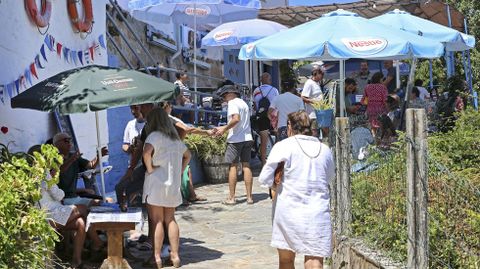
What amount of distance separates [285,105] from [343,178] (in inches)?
159

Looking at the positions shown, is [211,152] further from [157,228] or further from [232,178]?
[157,228]

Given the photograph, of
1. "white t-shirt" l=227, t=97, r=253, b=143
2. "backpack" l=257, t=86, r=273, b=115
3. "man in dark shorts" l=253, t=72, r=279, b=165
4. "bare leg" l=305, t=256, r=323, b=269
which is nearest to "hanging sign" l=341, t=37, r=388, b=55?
"white t-shirt" l=227, t=97, r=253, b=143

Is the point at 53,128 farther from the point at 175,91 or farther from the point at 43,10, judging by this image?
the point at 175,91

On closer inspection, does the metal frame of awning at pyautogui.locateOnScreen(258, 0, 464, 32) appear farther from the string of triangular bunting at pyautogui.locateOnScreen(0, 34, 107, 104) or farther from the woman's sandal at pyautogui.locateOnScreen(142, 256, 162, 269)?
the woman's sandal at pyautogui.locateOnScreen(142, 256, 162, 269)

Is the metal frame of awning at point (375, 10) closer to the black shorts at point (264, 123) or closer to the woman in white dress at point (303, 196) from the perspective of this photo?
the black shorts at point (264, 123)

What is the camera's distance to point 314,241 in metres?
5.07

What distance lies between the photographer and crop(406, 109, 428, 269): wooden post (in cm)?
476

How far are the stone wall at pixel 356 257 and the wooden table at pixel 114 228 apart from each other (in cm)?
190

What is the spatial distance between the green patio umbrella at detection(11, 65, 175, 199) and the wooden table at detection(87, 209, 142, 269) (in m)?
1.00

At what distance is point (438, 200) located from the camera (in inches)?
200

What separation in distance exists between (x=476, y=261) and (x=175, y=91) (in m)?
3.23

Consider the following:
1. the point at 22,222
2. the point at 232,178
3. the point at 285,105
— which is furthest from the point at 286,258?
the point at 285,105

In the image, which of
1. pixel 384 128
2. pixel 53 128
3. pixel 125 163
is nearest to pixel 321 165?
pixel 53 128

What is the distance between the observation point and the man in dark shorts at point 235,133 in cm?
950
